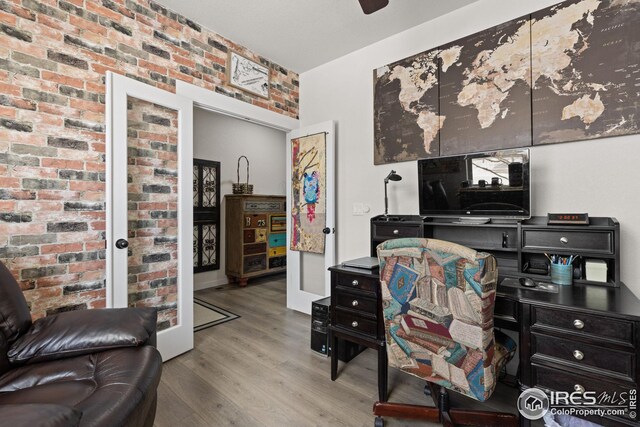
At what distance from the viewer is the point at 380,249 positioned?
1536mm

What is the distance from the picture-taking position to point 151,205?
7.75 feet

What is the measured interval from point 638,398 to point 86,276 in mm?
3060

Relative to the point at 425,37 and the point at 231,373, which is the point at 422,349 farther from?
the point at 425,37

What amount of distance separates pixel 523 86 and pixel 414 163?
94 cm

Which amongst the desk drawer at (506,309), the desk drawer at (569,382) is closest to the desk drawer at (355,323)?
the desk drawer at (506,309)

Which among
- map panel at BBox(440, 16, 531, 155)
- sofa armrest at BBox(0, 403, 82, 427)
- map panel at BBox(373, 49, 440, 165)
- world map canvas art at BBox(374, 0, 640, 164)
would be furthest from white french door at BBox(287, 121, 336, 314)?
sofa armrest at BBox(0, 403, 82, 427)

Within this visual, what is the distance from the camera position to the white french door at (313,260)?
315 centimetres

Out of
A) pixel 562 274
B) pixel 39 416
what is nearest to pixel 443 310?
pixel 562 274

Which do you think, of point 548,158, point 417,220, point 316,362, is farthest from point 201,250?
point 548,158

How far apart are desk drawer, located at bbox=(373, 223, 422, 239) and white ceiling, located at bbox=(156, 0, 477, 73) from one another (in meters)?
1.80

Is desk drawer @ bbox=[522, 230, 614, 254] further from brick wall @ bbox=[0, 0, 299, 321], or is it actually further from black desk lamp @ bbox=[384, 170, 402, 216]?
brick wall @ bbox=[0, 0, 299, 321]

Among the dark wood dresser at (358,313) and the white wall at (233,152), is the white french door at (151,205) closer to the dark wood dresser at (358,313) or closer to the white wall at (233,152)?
the dark wood dresser at (358,313)

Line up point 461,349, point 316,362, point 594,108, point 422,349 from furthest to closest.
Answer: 1. point 316,362
2. point 594,108
3. point 422,349
4. point 461,349

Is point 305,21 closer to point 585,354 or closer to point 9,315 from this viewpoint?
point 9,315
